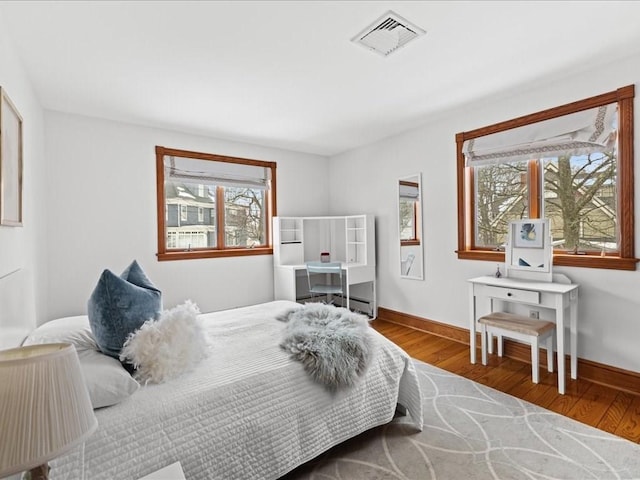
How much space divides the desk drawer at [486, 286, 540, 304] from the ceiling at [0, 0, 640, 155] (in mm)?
1691

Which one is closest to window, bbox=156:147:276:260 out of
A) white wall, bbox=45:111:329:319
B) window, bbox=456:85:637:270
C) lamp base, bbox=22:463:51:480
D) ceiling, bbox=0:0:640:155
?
white wall, bbox=45:111:329:319

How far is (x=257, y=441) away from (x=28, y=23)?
255 centimetres

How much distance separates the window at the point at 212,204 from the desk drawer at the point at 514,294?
277 centimetres

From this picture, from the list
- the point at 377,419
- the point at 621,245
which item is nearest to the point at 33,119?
the point at 377,419

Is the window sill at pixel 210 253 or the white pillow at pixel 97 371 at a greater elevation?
the window sill at pixel 210 253

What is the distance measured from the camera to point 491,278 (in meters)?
3.06

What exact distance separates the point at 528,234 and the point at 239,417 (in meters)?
2.73

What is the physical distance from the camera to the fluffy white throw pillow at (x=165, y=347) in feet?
4.86

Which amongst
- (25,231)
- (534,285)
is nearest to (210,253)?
(25,231)

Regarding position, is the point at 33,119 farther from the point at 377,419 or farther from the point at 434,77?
the point at 377,419

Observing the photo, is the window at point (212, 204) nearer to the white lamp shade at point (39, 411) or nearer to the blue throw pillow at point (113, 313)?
the blue throw pillow at point (113, 313)

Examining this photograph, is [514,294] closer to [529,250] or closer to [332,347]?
[529,250]

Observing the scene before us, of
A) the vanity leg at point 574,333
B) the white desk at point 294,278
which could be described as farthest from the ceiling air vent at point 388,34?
the white desk at point 294,278

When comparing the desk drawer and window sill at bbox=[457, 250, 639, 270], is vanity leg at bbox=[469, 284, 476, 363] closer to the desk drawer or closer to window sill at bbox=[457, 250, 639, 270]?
the desk drawer
